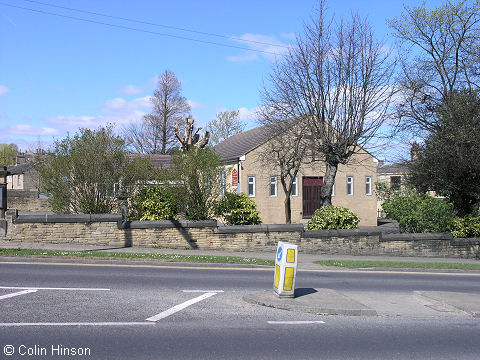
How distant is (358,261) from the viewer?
1677 centimetres

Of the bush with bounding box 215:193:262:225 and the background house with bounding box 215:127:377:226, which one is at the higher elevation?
the background house with bounding box 215:127:377:226

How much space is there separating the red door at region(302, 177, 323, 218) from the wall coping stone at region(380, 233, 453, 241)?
13739mm

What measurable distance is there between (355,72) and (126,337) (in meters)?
16.6

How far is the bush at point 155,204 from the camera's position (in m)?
18.4

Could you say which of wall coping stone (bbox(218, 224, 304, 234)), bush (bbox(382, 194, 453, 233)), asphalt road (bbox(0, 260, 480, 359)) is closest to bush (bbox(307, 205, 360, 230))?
wall coping stone (bbox(218, 224, 304, 234))

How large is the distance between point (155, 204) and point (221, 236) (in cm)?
281

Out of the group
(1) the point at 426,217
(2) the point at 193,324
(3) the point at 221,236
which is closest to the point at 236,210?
(3) the point at 221,236

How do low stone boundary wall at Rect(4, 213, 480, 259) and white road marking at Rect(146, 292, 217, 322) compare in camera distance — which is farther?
low stone boundary wall at Rect(4, 213, 480, 259)

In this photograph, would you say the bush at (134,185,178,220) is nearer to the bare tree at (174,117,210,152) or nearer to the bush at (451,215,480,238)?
the bare tree at (174,117,210,152)

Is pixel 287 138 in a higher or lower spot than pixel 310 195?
higher

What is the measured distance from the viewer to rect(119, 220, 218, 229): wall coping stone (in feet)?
57.8

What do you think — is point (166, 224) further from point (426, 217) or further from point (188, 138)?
point (426, 217)

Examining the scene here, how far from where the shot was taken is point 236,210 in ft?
62.3

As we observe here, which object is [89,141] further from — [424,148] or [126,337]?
[424,148]
